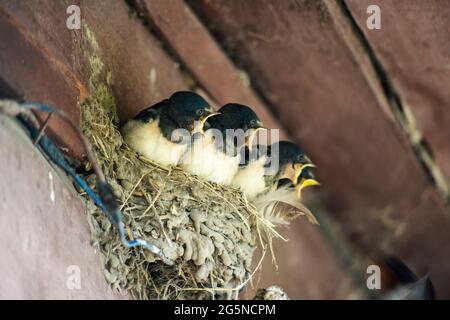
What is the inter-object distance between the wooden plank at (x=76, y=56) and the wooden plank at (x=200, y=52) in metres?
0.08

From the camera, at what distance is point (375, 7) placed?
4449 mm

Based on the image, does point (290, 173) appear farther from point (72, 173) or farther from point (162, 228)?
point (72, 173)

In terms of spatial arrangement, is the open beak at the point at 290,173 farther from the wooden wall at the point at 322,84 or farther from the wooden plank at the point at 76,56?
the wooden plank at the point at 76,56

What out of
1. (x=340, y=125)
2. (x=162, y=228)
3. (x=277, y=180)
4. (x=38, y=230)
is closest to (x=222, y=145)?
(x=277, y=180)

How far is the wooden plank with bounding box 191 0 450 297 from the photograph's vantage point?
5078mm

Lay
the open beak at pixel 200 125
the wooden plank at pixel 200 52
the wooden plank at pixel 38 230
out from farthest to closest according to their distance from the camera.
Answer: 1. the wooden plank at pixel 200 52
2. the open beak at pixel 200 125
3. the wooden plank at pixel 38 230

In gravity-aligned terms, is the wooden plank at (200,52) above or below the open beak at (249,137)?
above

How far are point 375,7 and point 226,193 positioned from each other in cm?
99

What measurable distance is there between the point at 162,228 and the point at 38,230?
82cm

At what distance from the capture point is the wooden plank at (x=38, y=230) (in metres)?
3.02

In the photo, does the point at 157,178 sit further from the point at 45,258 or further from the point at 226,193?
the point at 45,258

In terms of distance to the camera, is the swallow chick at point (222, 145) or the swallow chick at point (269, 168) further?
the swallow chick at point (269, 168)

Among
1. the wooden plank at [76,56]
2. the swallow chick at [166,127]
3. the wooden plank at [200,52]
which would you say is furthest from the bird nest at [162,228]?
the wooden plank at [200,52]

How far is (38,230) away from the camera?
3205 millimetres
